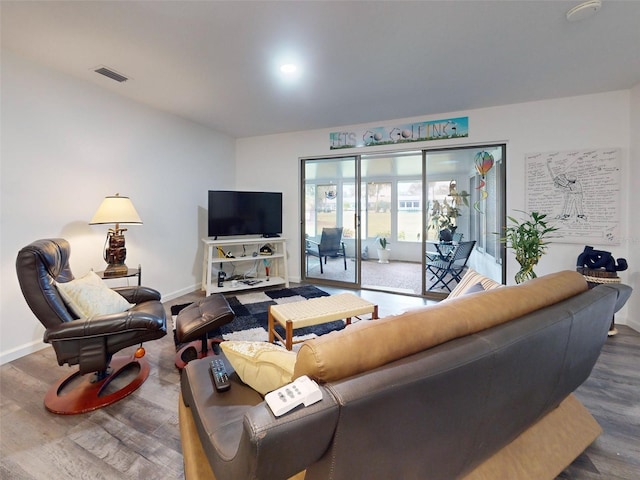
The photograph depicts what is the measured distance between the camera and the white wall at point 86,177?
7.76ft

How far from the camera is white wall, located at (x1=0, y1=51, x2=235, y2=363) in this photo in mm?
2365

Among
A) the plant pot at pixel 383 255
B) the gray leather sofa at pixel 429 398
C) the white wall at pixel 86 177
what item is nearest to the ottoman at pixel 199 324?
the gray leather sofa at pixel 429 398

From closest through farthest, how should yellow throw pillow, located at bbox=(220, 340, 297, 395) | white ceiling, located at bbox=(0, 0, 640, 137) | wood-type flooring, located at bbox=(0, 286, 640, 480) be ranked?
yellow throw pillow, located at bbox=(220, 340, 297, 395)
wood-type flooring, located at bbox=(0, 286, 640, 480)
white ceiling, located at bbox=(0, 0, 640, 137)

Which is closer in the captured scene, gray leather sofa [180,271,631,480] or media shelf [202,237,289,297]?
gray leather sofa [180,271,631,480]

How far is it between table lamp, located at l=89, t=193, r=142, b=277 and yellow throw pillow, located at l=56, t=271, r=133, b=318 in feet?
2.26

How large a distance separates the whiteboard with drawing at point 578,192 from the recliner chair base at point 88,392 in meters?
4.46

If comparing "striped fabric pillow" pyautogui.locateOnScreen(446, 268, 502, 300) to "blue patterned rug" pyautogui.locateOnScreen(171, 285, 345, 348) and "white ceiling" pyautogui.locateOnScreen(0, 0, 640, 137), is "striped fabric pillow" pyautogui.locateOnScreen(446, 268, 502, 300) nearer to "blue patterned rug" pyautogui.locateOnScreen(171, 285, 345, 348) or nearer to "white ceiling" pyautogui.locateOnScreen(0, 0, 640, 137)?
"blue patterned rug" pyautogui.locateOnScreen(171, 285, 345, 348)

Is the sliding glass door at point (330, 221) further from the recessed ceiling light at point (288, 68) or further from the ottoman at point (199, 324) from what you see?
the ottoman at point (199, 324)

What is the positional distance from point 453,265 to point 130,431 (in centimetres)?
417

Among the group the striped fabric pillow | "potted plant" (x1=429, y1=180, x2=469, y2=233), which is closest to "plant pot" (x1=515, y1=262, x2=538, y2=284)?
"potted plant" (x1=429, y1=180, x2=469, y2=233)

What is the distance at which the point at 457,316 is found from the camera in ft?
3.07

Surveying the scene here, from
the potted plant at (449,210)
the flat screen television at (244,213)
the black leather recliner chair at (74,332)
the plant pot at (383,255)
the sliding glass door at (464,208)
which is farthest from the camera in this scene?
the plant pot at (383,255)

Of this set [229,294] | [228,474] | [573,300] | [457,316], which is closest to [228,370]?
[228,474]

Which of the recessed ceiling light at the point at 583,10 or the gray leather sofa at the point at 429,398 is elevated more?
the recessed ceiling light at the point at 583,10
